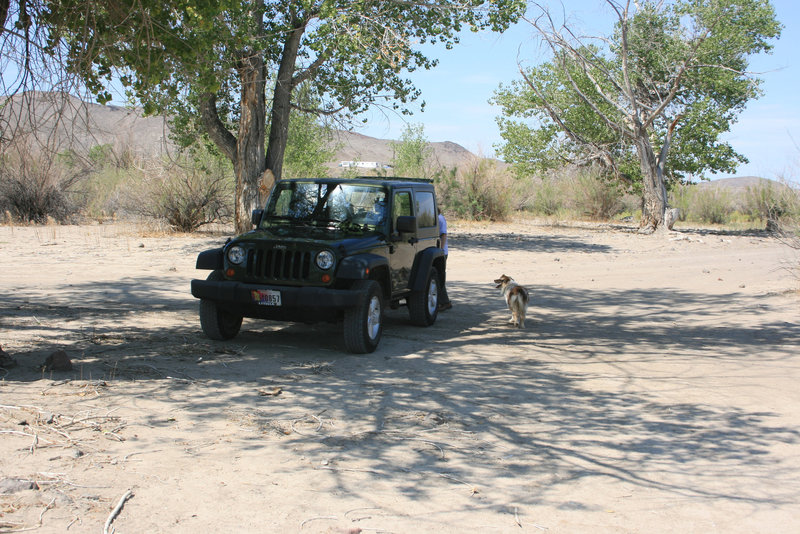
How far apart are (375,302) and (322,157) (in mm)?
24522

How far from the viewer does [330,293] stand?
7.68 meters

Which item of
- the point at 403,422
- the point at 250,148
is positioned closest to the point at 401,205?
the point at 403,422

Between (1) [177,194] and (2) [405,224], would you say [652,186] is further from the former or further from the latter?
(2) [405,224]

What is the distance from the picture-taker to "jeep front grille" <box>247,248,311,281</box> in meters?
8.03

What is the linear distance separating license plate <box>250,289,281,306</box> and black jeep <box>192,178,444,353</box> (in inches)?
0.4

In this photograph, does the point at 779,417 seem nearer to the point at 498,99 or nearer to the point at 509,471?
the point at 509,471

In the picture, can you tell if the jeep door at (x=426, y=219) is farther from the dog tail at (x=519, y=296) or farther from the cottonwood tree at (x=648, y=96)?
the cottonwood tree at (x=648, y=96)

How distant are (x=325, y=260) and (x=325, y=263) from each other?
0.03m

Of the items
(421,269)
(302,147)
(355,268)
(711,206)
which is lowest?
(421,269)

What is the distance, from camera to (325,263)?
7.96 meters

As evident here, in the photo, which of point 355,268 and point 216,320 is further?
point 216,320

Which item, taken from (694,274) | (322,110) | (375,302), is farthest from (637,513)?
(322,110)

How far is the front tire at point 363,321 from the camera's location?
7.94 metres

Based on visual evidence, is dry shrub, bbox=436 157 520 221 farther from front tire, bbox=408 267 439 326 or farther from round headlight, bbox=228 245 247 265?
round headlight, bbox=228 245 247 265
